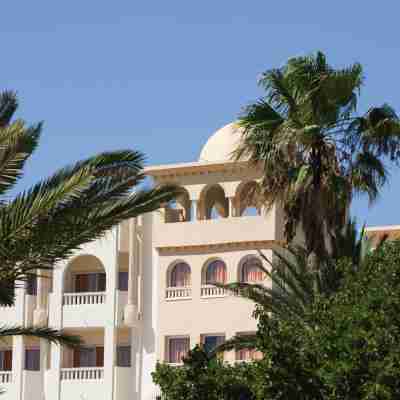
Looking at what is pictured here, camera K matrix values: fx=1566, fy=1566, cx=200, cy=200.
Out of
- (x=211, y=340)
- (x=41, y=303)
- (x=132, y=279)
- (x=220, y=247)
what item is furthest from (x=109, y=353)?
(x=220, y=247)

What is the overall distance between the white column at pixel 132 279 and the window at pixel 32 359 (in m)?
4.94

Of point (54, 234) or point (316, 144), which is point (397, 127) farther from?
point (54, 234)

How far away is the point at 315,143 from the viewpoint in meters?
39.8

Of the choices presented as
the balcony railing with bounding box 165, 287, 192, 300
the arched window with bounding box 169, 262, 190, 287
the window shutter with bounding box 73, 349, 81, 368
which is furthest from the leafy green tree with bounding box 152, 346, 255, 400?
the window shutter with bounding box 73, 349, 81, 368

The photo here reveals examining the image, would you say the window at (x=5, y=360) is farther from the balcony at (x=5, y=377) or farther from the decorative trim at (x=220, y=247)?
the decorative trim at (x=220, y=247)

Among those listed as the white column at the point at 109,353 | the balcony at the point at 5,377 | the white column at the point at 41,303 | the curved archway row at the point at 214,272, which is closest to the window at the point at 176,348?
the curved archway row at the point at 214,272

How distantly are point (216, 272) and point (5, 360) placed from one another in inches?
393

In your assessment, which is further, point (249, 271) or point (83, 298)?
point (83, 298)

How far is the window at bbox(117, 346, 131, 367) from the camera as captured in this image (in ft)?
187

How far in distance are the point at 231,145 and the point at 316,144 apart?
53.7 ft

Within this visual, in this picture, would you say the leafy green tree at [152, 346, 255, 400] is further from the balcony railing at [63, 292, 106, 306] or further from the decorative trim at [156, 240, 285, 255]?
the balcony railing at [63, 292, 106, 306]

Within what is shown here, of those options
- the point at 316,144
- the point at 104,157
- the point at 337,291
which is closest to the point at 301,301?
the point at 337,291

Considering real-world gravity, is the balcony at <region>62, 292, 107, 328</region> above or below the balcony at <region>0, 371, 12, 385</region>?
above

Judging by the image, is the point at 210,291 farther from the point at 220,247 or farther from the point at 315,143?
the point at 315,143
